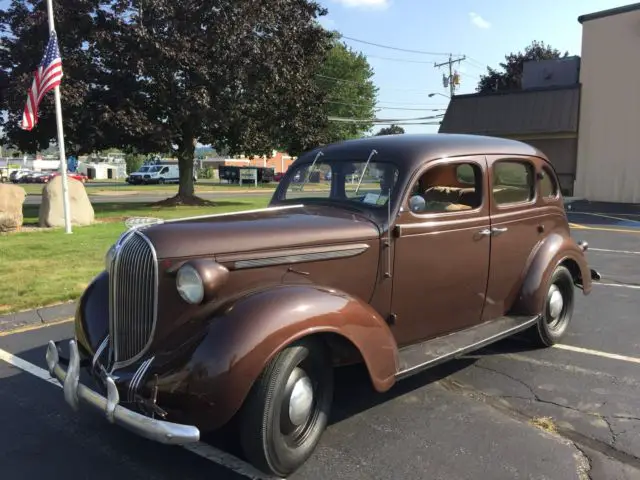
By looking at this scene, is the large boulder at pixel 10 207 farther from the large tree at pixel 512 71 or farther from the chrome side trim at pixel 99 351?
the large tree at pixel 512 71

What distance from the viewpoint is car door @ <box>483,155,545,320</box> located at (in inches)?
177

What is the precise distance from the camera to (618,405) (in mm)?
3896

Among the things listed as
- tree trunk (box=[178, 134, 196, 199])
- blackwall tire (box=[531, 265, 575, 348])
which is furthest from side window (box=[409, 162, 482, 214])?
tree trunk (box=[178, 134, 196, 199])

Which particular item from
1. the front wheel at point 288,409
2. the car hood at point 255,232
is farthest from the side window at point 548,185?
the front wheel at point 288,409

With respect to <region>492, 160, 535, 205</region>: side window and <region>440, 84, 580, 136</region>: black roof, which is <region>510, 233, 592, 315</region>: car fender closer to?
<region>492, 160, 535, 205</region>: side window

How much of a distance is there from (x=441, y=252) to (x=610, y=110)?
21.4 meters

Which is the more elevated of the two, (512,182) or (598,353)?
(512,182)

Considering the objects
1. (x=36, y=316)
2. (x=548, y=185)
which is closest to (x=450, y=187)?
(x=548, y=185)

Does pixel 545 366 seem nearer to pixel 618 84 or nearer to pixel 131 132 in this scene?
pixel 131 132

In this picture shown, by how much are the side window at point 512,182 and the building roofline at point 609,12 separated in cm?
2069

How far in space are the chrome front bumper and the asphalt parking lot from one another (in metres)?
0.46

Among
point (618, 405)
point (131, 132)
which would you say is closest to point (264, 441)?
point (618, 405)

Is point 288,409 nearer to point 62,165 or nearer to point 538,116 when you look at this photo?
point 62,165

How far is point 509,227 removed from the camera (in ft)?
14.9
